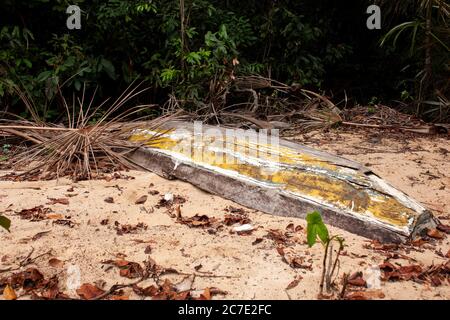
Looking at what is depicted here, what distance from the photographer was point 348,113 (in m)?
4.62

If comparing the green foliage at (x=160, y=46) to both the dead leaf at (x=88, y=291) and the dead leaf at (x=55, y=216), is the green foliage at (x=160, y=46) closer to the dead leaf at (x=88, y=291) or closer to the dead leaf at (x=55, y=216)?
the dead leaf at (x=55, y=216)

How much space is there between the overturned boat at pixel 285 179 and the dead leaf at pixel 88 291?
3.17 ft

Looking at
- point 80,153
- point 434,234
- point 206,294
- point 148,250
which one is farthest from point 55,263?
point 434,234

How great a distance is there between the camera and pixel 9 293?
158cm

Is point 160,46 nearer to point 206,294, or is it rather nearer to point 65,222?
point 65,222

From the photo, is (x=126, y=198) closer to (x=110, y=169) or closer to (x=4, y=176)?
(x=110, y=169)

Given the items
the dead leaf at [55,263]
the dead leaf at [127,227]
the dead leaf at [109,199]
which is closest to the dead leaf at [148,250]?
the dead leaf at [127,227]

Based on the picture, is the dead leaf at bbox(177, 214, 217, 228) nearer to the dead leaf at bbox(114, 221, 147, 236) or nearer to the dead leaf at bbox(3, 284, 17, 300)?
the dead leaf at bbox(114, 221, 147, 236)

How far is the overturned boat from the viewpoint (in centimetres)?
207

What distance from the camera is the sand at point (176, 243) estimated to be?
1668 mm

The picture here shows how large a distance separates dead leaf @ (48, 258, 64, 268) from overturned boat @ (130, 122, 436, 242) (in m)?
0.95

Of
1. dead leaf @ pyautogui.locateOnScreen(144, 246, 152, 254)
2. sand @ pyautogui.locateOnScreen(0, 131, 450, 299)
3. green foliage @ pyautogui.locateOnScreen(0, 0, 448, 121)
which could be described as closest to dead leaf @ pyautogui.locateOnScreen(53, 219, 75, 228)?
sand @ pyautogui.locateOnScreen(0, 131, 450, 299)

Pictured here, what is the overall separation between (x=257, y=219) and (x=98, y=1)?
3.56 m
